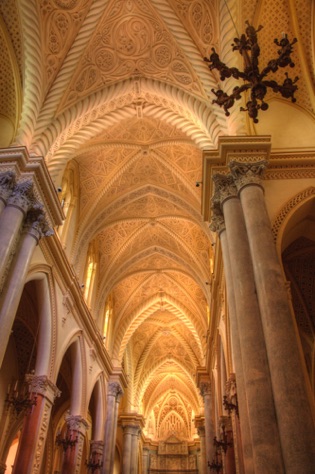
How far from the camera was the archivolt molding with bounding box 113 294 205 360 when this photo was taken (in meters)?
18.5

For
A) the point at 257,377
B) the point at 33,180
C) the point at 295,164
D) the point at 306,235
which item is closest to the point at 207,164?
the point at 295,164

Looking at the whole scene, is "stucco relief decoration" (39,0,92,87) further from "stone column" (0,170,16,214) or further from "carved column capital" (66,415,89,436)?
"carved column capital" (66,415,89,436)

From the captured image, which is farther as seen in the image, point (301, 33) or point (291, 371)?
point (301, 33)

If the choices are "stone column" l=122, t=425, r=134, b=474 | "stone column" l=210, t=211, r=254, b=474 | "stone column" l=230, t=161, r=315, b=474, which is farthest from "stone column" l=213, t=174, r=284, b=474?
"stone column" l=122, t=425, r=134, b=474

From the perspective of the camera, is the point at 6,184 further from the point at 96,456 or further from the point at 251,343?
the point at 96,456

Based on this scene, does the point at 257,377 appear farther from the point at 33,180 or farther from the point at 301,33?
the point at 301,33

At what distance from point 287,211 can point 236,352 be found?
2.65 meters

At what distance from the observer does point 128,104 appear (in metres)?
11.8

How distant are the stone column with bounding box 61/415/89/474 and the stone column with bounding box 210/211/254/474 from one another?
208 inches

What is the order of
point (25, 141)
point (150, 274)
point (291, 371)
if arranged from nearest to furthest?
point (291, 371)
point (25, 141)
point (150, 274)

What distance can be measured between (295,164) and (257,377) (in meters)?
4.35

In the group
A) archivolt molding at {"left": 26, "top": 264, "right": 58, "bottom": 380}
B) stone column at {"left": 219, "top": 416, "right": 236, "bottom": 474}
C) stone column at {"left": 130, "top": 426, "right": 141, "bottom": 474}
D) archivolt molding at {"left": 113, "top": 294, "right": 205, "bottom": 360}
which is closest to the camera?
archivolt molding at {"left": 26, "top": 264, "right": 58, "bottom": 380}

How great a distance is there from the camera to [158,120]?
12539mm

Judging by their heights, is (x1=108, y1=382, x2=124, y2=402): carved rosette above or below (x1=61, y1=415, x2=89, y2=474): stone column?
above
